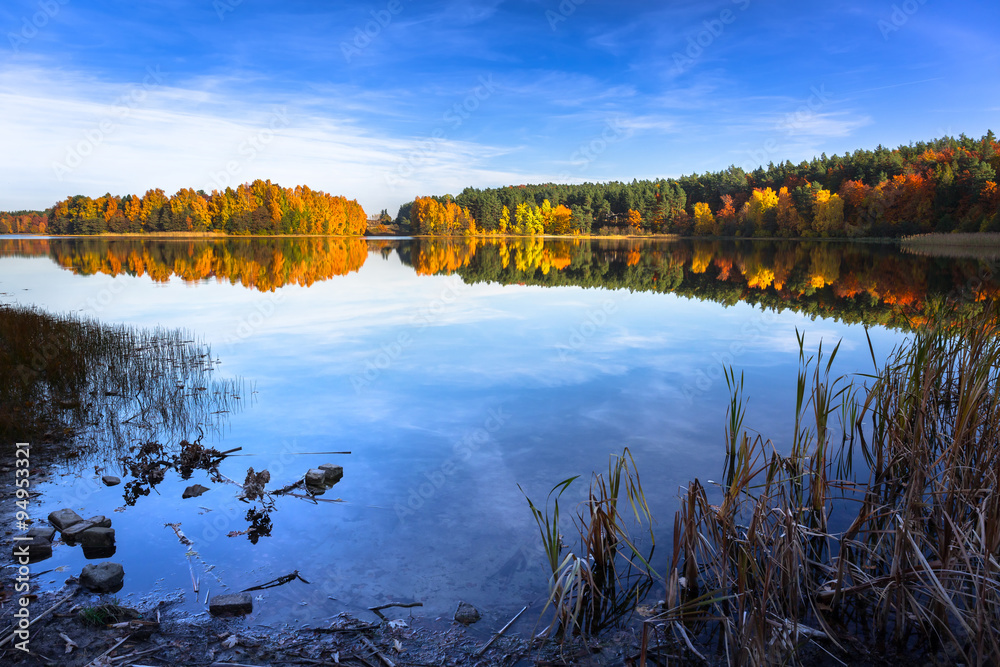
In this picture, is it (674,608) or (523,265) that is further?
(523,265)

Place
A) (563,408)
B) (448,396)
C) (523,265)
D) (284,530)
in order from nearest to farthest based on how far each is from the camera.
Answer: (284,530), (563,408), (448,396), (523,265)

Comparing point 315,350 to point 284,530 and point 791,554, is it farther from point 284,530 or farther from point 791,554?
point 791,554

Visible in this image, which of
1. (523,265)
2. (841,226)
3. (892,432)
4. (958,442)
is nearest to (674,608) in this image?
(958,442)

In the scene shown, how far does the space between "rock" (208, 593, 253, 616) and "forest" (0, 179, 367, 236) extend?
403 ft

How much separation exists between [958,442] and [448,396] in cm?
681

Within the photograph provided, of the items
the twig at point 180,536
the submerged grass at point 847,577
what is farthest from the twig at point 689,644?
the twig at point 180,536

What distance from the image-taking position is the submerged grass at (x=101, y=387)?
7.60 m

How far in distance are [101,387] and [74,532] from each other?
5353mm

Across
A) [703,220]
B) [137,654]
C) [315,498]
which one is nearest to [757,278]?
[315,498]

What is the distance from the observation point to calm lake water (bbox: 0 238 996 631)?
467cm

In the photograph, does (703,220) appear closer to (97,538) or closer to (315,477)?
(315,477)

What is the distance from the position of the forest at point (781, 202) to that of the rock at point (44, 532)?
216 feet

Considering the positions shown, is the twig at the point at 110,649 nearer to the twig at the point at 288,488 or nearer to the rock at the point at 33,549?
the rock at the point at 33,549

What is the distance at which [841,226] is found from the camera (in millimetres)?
77250
